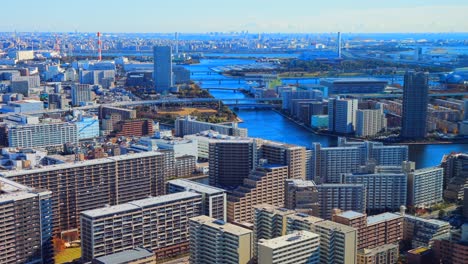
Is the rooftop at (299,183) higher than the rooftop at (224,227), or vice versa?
the rooftop at (224,227)

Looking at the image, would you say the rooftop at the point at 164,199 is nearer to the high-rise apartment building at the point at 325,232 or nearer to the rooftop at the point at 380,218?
the high-rise apartment building at the point at 325,232

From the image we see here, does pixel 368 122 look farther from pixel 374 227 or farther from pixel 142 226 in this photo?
pixel 142 226

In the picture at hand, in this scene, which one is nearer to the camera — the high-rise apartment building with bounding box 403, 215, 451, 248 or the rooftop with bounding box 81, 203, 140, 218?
the rooftop with bounding box 81, 203, 140, 218

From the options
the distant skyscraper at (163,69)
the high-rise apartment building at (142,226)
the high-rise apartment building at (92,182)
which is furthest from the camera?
the distant skyscraper at (163,69)

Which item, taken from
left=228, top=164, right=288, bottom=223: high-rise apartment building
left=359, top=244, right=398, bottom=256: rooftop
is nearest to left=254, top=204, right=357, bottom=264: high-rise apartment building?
left=359, top=244, right=398, bottom=256: rooftop

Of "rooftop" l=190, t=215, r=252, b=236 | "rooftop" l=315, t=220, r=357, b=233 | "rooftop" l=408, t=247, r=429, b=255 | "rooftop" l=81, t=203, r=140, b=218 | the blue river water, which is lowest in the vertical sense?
the blue river water

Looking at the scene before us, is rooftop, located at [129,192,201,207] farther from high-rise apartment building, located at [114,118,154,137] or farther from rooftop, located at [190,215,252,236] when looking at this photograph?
high-rise apartment building, located at [114,118,154,137]

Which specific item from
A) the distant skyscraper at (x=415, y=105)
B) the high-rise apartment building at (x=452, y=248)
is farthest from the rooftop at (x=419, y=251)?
the distant skyscraper at (x=415, y=105)
